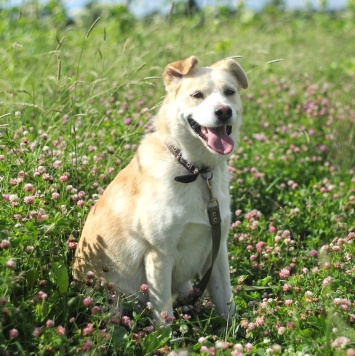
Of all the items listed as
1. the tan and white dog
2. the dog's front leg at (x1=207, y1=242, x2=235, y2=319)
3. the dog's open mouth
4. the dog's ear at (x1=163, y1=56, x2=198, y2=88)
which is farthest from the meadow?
the dog's open mouth

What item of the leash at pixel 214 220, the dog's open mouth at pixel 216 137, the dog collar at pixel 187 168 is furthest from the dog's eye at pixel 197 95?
the leash at pixel 214 220

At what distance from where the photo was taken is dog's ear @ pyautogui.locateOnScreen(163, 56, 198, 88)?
387cm

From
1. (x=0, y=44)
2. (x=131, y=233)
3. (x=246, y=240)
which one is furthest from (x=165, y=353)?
(x=0, y=44)

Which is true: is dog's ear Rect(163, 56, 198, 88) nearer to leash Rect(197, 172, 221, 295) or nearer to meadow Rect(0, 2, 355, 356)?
meadow Rect(0, 2, 355, 356)

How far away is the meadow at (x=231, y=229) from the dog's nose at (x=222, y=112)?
2.40 ft

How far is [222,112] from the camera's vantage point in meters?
3.59

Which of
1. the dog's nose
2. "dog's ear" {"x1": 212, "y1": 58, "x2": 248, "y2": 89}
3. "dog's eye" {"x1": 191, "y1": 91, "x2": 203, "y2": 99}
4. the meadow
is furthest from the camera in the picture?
"dog's ear" {"x1": 212, "y1": 58, "x2": 248, "y2": 89}

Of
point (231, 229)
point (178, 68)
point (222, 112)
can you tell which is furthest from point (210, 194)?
point (231, 229)

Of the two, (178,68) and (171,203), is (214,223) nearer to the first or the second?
(171,203)

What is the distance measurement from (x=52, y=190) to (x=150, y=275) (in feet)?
3.38

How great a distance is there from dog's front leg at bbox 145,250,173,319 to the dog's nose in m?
0.93

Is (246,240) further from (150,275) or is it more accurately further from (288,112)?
(288,112)

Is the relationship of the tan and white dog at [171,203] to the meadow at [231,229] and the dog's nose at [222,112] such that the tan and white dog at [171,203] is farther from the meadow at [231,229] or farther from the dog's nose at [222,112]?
the meadow at [231,229]

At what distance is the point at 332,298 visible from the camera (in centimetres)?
352
